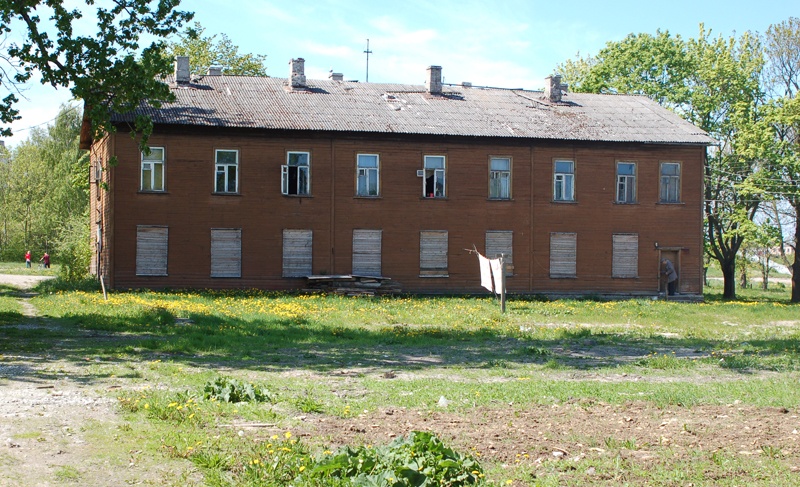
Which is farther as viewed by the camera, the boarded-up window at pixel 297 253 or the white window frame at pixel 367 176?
the white window frame at pixel 367 176

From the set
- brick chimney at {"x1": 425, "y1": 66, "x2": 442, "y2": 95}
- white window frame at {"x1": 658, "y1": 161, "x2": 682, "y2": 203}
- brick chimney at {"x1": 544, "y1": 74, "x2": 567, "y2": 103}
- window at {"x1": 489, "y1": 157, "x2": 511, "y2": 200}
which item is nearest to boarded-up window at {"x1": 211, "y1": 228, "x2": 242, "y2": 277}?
window at {"x1": 489, "y1": 157, "x2": 511, "y2": 200}

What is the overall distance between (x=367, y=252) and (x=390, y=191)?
2.89 metres

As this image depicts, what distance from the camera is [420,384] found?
1266 cm

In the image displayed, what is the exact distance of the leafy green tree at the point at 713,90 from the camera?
50.0m

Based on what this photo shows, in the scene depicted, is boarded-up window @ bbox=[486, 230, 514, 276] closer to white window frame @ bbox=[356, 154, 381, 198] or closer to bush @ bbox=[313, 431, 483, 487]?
white window frame @ bbox=[356, 154, 381, 198]

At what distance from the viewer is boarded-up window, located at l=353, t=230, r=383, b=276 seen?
37.6 m

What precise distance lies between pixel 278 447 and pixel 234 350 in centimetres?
936

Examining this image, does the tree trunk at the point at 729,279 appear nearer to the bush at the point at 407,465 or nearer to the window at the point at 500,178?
the window at the point at 500,178

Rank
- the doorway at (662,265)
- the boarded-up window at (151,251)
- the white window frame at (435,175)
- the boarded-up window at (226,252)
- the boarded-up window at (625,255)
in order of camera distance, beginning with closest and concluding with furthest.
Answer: the boarded-up window at (151,251) → the boarded-up window at (226,252) → the white window frame at (435,175) → the boarded-up window at (625,255) → the doorway at (662,265)

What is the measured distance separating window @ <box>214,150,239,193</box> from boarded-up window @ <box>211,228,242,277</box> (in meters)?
1.77

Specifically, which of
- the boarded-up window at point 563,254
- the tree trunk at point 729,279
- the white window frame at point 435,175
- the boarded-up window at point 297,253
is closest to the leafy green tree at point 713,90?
the tree trunk at point 729,279

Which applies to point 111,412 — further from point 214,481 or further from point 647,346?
point 647,346

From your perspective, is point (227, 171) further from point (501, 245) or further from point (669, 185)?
point (669, 185)

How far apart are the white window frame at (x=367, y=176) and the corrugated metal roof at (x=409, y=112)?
144 centimetres
